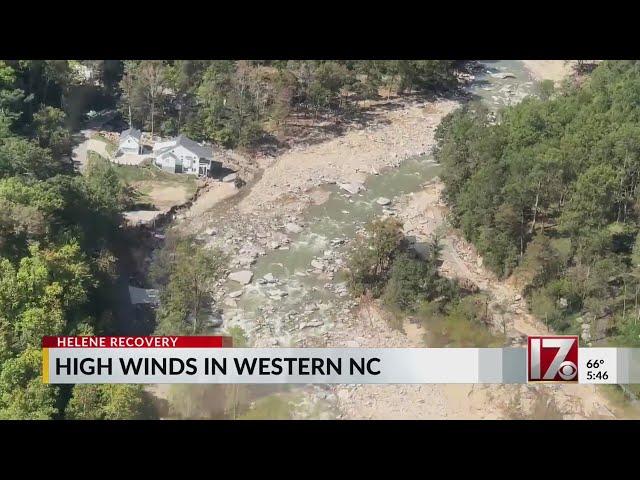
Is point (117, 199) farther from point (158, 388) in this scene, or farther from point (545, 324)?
point (545, 324)

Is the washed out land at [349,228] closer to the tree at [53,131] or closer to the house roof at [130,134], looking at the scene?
the house roof at [130,134]

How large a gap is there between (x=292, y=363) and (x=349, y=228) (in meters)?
3.18

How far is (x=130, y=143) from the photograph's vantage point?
10.0 m

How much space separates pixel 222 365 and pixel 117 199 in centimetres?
290

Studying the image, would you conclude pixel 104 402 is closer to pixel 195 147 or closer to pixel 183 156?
pixel 183 156

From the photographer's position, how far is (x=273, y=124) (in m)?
11.1

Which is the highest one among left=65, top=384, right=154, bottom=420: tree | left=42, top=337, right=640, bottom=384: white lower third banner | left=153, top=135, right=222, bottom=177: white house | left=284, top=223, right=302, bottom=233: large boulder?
left=153, top=135, right=222, bottom=177: white house

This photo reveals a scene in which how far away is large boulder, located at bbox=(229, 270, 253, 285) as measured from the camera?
917 cm

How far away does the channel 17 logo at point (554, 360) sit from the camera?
A: 294 inches

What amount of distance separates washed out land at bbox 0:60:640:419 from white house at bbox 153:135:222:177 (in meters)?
0.05

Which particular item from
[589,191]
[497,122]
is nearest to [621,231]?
[589,191]

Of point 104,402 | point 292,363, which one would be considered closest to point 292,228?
point 292,363

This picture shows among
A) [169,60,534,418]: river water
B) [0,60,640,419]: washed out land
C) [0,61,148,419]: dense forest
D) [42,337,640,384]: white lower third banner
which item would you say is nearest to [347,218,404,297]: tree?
[0,60,640,419]: washed out land

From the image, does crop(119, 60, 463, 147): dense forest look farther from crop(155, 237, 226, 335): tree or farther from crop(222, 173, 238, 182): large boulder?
crop(155, 237, 226, 335): tree
